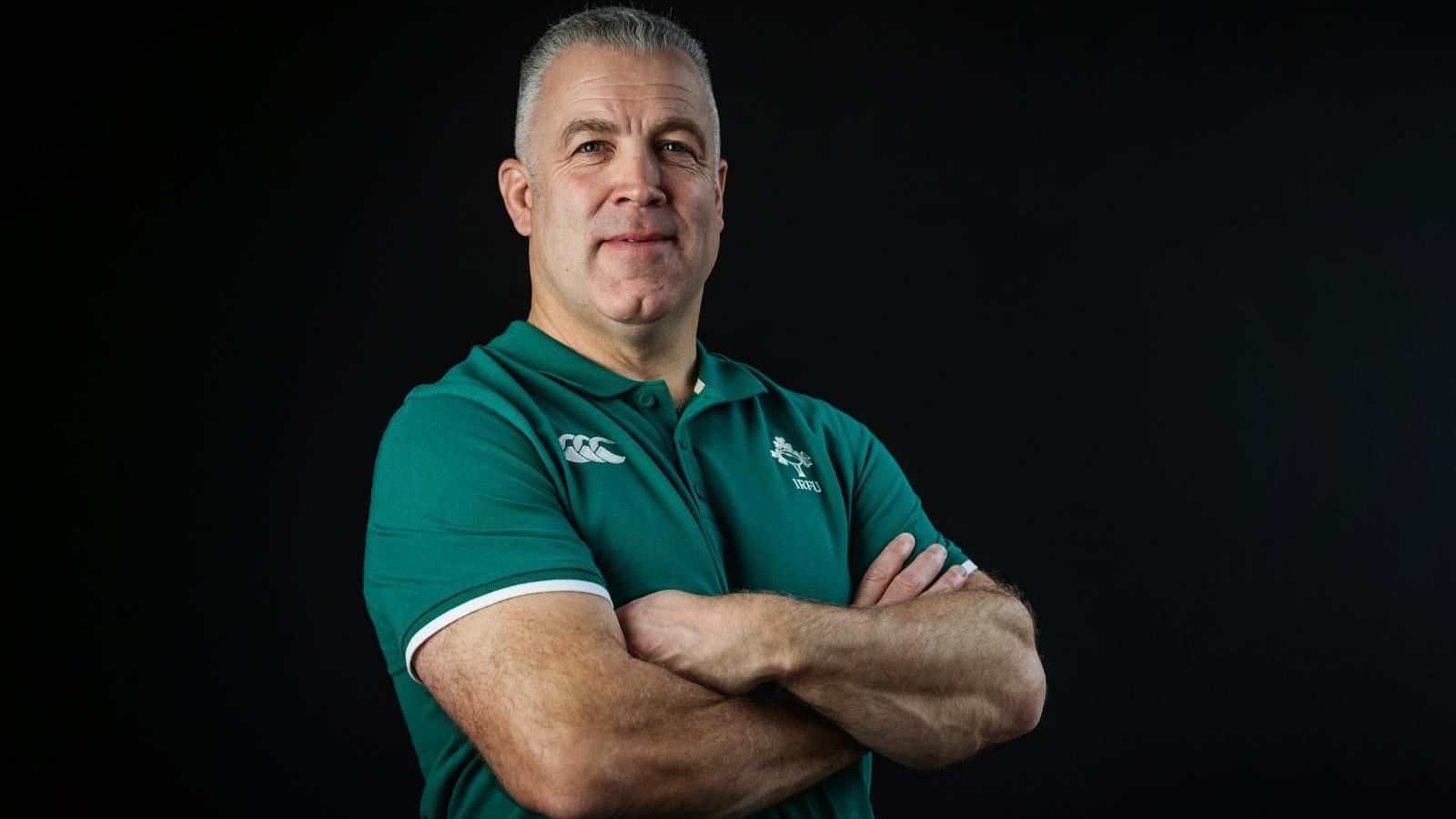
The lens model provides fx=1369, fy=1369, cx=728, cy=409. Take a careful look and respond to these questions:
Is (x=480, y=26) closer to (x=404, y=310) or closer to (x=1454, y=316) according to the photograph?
(x=404, y=310)

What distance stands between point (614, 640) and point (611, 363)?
64 cm

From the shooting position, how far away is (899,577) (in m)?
2.20

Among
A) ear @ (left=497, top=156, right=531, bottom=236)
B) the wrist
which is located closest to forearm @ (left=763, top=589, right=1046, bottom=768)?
the wrist

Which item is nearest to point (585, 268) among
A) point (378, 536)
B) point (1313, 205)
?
point (378, 536)

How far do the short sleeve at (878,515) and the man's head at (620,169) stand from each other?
0.43m

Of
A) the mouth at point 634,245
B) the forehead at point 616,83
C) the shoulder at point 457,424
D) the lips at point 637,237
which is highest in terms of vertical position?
the forehead at point 616,83

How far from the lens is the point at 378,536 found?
1878 millimetres

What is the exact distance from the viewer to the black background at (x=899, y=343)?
3242 millimetres

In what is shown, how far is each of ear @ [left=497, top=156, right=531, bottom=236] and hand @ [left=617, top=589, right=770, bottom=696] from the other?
0.86 metres

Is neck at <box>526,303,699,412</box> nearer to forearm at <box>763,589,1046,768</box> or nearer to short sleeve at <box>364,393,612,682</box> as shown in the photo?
short sleeve at <box>364,393,612,682</box>

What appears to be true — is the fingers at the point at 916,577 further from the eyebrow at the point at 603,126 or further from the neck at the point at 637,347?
the eyebrow at the point at 603,126

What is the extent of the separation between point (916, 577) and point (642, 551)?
0.50 meters

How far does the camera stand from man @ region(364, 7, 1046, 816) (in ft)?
5.58

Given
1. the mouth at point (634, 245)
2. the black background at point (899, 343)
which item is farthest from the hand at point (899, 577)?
the black background at point (899, 343)
